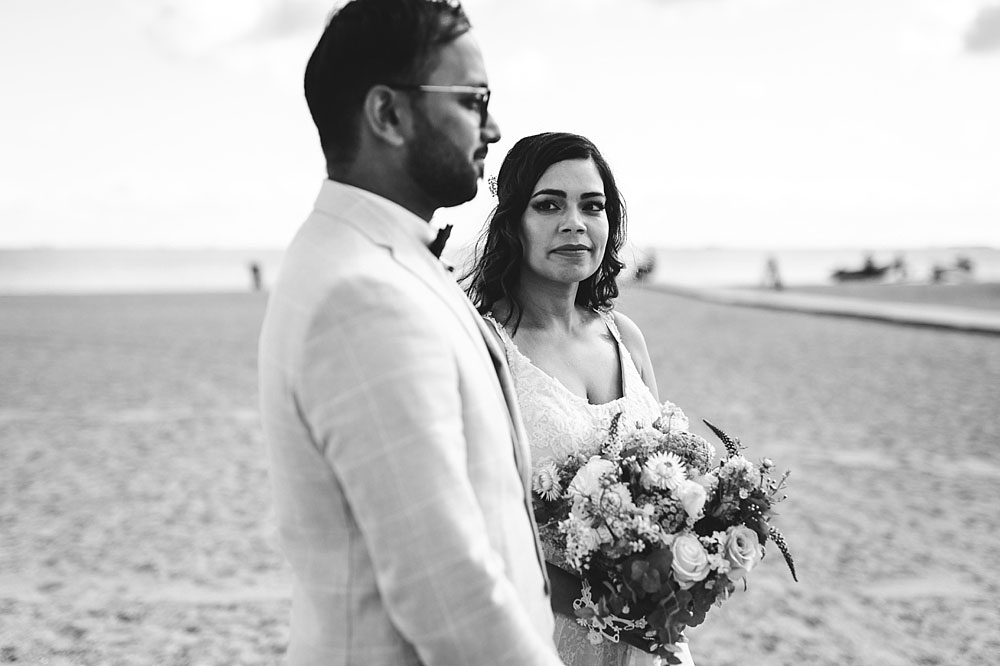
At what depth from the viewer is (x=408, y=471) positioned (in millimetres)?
1475

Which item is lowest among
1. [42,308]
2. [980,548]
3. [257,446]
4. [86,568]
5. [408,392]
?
[42,308]

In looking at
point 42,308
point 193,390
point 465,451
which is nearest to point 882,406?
point 193,390

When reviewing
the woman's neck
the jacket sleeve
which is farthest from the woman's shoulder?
the jacket sleeve

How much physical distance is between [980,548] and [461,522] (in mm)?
6045

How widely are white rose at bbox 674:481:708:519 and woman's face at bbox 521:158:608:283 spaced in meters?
0.90

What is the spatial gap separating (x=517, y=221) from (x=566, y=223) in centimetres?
21

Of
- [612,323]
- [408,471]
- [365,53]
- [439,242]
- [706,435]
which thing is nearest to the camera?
[408,471]

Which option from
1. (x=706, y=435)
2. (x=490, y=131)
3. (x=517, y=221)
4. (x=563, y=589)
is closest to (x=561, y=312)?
(x=517, y=221)

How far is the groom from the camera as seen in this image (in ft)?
4.88

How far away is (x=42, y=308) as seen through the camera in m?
32.2

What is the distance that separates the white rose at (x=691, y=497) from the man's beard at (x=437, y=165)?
1.14m

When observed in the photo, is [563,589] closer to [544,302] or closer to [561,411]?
[561,411]

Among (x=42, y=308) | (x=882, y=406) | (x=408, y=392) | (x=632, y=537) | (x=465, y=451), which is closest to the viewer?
(x=408, y=392)

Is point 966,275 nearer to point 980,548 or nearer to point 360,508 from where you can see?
Result: point 980,548
